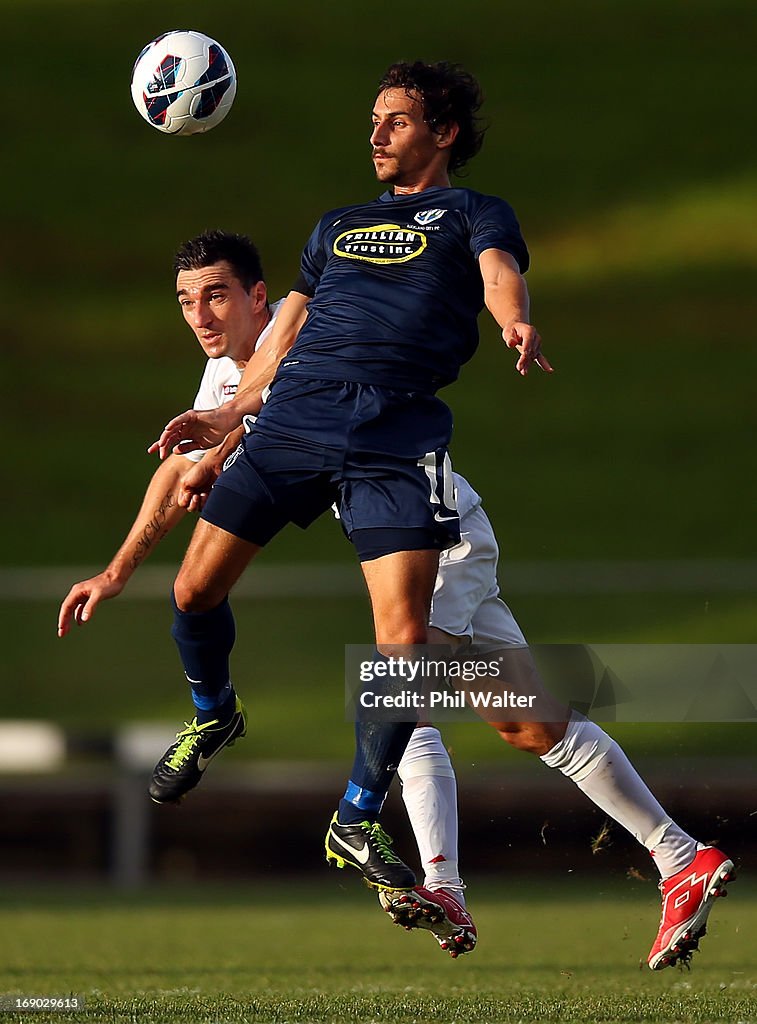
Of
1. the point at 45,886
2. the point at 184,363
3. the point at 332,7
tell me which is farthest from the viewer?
the point at 332,7

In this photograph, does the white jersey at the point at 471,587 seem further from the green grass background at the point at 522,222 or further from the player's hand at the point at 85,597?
the green grass background at the point at 522,222

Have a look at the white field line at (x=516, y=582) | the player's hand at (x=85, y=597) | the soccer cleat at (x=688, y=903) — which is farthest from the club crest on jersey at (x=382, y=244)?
the white field line at (x=516, y=582)

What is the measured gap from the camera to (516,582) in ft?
43.6

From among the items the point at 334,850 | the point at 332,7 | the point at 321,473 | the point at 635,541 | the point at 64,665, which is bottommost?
the point at 635,541

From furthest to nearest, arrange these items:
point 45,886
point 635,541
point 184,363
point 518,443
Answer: point 184,363
point 518,443
point 635,541
point 45,886

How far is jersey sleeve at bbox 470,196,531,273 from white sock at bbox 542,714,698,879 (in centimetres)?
178

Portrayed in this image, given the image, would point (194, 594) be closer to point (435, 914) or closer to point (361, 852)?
point (361, 852)

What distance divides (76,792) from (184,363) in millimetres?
15683

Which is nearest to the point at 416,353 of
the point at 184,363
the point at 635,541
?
the point at 635,541

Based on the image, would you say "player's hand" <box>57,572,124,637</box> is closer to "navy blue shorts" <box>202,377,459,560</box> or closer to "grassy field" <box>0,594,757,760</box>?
"navy blue shorts" <box>202,377,459,560</box>

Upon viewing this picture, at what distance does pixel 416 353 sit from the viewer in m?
6.38

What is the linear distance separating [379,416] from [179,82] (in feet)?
6.19

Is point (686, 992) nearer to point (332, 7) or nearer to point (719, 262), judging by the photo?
point (719, 262)

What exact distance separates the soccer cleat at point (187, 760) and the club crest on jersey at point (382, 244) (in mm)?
1792
